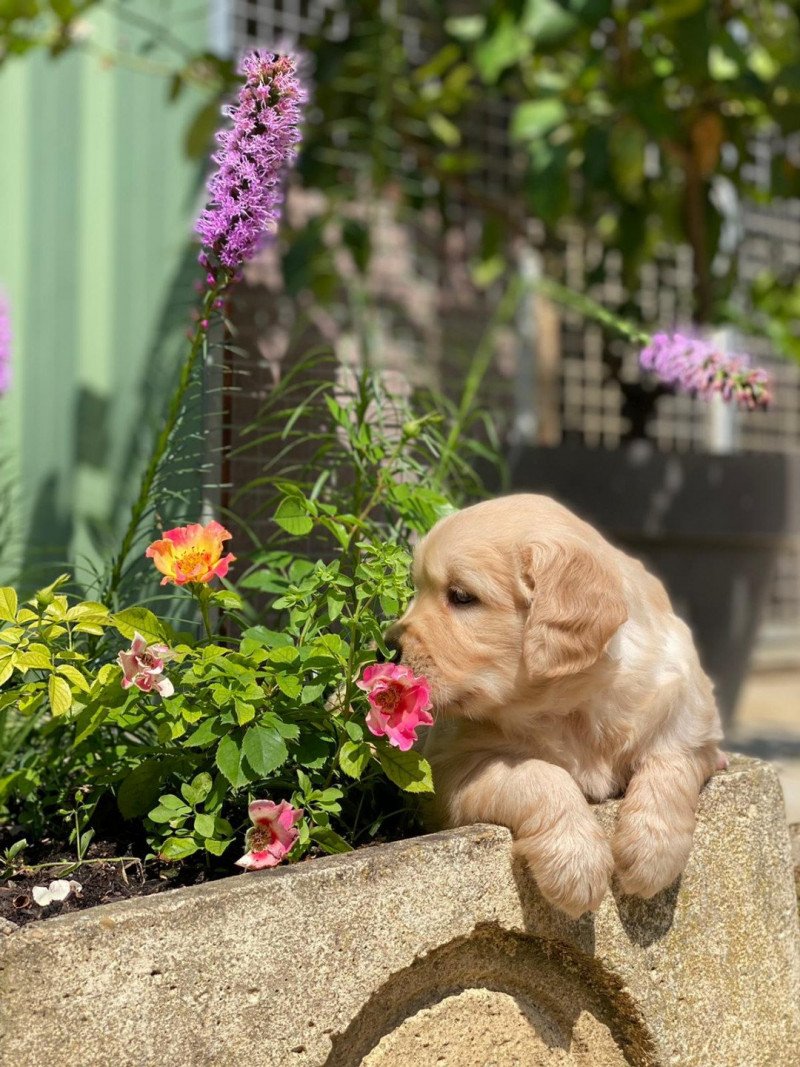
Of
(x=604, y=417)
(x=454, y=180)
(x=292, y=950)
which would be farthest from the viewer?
(x=604, y=417)

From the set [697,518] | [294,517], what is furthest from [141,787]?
[697,518]

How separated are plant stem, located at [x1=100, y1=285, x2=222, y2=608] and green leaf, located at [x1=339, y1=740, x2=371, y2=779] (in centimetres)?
58

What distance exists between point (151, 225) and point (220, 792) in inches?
151

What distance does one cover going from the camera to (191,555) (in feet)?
6.08

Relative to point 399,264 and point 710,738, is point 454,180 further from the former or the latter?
point 710,738

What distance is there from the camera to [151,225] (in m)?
5.21

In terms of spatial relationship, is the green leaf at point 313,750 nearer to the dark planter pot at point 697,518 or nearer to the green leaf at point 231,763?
the green leaf at point 231,763

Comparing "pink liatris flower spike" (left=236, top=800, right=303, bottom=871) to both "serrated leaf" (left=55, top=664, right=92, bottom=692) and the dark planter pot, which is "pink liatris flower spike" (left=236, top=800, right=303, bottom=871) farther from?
the dark planter pot

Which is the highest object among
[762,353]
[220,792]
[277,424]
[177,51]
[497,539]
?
[177,51]

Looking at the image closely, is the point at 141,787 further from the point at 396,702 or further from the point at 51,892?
the point at 396,702

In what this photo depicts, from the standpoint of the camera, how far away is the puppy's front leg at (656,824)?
186cm

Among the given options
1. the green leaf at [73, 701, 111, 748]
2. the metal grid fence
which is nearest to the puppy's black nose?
the green leaf at [73, 701, 111, 748]

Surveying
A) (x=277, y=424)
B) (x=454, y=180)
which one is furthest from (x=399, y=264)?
(x=277, y=424)

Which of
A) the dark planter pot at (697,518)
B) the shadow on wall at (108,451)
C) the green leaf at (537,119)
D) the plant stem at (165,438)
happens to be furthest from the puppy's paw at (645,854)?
the green leaf at (537,119)
